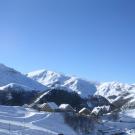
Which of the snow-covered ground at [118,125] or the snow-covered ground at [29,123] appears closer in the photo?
the snow-covered ground at [29,123]

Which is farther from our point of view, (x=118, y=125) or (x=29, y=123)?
(x=118, y=125)

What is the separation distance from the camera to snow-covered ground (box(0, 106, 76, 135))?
6706 centimetres

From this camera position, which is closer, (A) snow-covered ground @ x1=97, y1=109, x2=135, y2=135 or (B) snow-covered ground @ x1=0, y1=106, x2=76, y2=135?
(B) snow-covered ground @ x1=0, y1=106, x2=76, y2=135

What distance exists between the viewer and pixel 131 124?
10325cm

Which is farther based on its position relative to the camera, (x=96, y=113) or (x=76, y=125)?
(x=96, y=113)

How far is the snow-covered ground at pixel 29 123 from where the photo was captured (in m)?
67.1

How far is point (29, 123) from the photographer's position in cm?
7762

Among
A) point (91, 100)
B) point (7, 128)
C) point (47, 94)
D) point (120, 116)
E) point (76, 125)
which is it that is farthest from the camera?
point (91, 100)

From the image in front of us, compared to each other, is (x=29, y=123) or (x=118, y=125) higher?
(x=118, y=125)

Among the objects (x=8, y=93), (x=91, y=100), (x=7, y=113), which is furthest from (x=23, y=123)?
(x=91, y=100)

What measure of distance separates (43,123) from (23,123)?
550 centimetres

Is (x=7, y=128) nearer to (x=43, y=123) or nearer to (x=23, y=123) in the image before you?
(x=23, y=123)

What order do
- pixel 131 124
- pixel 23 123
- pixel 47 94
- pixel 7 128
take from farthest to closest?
1. pixel 47 94
2. pixel 131 124
3. pixel 23 123
4. pixel 7 128

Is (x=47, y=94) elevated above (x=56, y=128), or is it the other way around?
(x=47, y=94)
